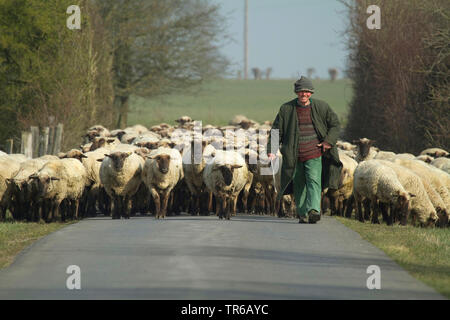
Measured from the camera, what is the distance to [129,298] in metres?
8.70

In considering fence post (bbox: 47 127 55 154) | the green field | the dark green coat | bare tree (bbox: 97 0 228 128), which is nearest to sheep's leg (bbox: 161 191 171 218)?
the dark green coat

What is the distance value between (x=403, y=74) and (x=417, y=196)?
15509 mm

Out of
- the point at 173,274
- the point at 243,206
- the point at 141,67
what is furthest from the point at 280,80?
the point at 173,274

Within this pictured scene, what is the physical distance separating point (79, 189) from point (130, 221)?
2.60 m

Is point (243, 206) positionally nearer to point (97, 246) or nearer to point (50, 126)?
point (97, 246)

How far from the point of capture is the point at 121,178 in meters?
18.8

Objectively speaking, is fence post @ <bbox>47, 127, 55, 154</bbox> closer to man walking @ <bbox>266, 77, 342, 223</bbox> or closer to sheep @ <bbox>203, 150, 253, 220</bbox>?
sheep @ <bbox>203, 150, 253, 220</bbox>

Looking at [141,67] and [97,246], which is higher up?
[141,67]

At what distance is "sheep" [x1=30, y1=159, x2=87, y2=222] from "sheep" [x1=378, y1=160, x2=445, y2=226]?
245 inches

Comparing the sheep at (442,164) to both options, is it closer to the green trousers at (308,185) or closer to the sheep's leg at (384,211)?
the sheep's leg at (384,211)

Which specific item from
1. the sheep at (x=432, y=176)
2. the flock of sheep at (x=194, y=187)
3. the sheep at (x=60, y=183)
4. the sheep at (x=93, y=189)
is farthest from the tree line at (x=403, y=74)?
the sheep at (x=60, y=183)

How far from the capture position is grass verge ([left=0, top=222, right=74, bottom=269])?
495 inches

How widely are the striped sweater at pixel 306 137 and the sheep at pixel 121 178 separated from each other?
4.76 m

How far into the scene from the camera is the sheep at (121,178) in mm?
18703
